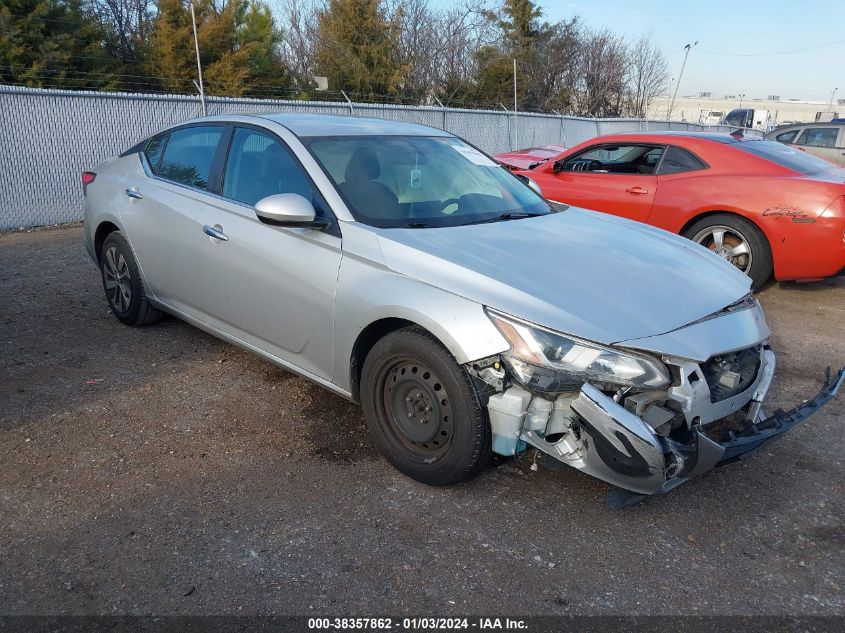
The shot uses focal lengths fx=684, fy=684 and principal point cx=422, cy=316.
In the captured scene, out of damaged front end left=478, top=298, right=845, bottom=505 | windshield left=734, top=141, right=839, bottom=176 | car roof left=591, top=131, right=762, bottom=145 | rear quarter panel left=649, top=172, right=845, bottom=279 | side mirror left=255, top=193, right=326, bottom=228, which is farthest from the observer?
car roof left=591, top=131, right=762, bottom=145

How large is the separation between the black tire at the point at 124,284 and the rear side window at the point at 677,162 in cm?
499

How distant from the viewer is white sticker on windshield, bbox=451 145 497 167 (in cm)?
436

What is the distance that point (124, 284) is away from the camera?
5086mm

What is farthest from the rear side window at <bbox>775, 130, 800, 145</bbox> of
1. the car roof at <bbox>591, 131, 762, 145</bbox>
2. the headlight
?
the headlight

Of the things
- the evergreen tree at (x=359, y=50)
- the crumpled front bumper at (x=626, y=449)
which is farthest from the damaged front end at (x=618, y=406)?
the evergreen tree at (x=359, y=50)

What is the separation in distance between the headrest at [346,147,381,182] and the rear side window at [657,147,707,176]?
13.5 ft

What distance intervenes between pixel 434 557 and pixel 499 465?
690 mm

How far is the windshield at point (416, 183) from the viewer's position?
3.52 metres

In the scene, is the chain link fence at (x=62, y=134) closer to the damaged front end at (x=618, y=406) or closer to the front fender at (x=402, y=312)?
the front fender at (x=402, y=312)

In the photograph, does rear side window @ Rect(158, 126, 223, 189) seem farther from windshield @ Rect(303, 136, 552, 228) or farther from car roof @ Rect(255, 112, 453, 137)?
windshield @ Rect(303, 136, 552, 228)

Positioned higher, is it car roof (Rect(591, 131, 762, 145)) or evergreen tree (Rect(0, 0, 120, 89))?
evergreen tree (Rect(0, 0, 120, 89))

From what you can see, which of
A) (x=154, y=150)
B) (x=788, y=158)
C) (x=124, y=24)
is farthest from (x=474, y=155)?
(x=124, y=24)

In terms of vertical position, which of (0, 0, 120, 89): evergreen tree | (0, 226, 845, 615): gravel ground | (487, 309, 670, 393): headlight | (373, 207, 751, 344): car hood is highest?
(0, 0, 120, 89): evergreen tree

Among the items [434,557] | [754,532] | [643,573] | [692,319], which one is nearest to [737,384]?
[692,319]
